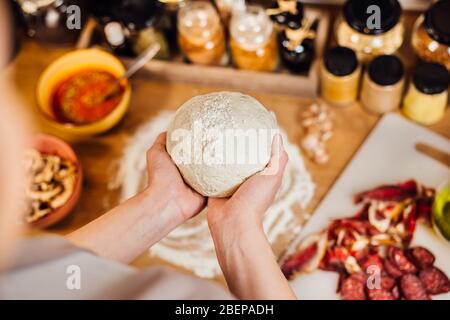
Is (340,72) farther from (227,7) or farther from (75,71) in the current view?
(75,71)

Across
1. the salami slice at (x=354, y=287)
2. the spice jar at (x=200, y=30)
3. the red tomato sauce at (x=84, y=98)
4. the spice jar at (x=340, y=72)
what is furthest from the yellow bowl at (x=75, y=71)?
the salami slice at (x=354, y=287)

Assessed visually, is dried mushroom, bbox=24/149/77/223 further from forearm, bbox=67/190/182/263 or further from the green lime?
the green lime

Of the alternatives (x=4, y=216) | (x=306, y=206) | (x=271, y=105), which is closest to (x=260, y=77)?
(x=271, y=105)

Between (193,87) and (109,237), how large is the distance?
485mm

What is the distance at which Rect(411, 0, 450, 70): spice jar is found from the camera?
109 centimetres

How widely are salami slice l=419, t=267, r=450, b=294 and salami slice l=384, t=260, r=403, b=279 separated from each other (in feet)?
0.12

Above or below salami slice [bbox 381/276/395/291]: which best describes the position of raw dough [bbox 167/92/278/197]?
above

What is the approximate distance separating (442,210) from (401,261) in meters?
0.12

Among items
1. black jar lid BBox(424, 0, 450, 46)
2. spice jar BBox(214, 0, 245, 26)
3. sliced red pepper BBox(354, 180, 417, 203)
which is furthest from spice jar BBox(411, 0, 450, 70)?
spice jar BBox(214, 0, 245, 26)

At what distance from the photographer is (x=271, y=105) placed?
124cm

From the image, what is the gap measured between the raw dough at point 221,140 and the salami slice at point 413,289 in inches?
13.6

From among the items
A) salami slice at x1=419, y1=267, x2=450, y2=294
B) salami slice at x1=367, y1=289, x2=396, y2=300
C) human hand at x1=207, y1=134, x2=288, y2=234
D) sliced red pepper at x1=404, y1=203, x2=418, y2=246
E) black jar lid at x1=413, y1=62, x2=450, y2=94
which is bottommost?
salami slice at x1=367, y1=289, x2=396, y2=300

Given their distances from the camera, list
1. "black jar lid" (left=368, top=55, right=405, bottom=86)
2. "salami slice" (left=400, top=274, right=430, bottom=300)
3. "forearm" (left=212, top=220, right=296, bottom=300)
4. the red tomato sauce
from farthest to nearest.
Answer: the red tomato sauce < "black jar lid" (left=368, top=55, right=405, bottom=86) < "salami slice" (left=400, top=274, right=430, bottom=300) < "forearm" (left=212, top=220, right=296, bottom=300)

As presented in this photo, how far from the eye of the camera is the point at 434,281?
1025 mm
